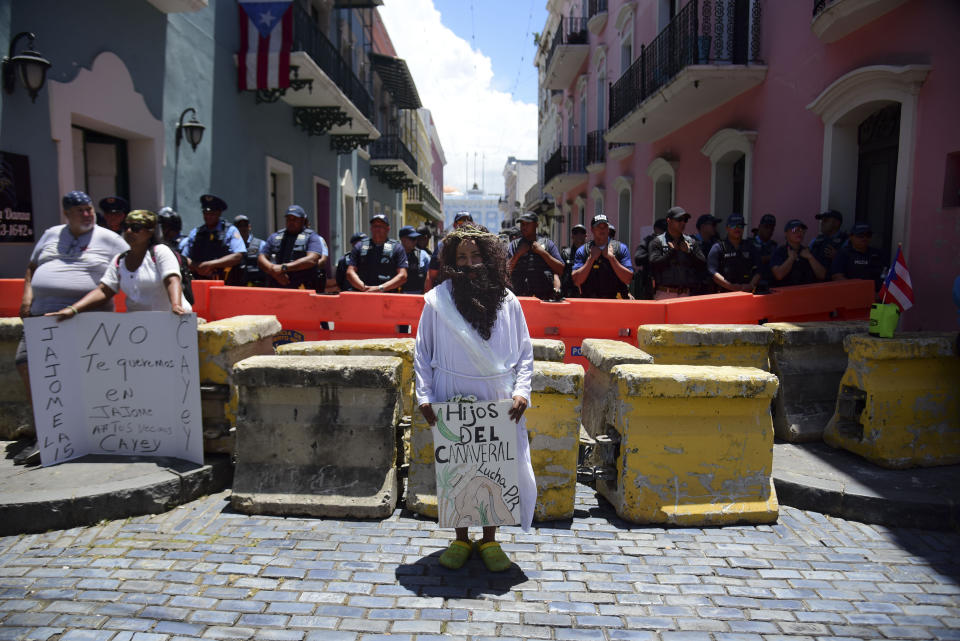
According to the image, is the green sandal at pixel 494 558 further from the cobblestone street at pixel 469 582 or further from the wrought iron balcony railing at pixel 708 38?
the wrought iron balcony railing at pixel 708 38

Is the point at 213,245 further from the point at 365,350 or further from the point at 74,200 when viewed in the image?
the point at 365,350

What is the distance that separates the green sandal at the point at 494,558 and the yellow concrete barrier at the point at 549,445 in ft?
2.25

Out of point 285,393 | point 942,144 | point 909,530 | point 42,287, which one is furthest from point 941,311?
point 42,287

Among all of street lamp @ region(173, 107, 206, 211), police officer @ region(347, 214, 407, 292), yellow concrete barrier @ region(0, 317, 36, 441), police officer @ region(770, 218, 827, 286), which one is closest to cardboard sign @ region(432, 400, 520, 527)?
yellow concrete barrier @ region(0, 317, 36, 441)

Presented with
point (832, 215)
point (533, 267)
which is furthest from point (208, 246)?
point (832, 215)

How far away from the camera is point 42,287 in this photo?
4867mm

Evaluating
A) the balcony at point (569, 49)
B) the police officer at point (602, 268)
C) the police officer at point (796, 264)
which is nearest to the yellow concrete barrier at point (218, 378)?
the police officer at point (602, 268)

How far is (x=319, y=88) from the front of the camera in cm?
1355

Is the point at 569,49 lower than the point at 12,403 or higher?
higher

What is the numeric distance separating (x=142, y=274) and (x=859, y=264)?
7.09m

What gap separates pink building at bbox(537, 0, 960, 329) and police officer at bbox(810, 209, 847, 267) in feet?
1.83

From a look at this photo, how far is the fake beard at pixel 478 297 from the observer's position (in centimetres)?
334

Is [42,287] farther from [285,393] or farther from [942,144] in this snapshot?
[942,144]

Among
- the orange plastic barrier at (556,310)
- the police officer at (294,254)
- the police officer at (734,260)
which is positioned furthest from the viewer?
the police officer at (734,260)
